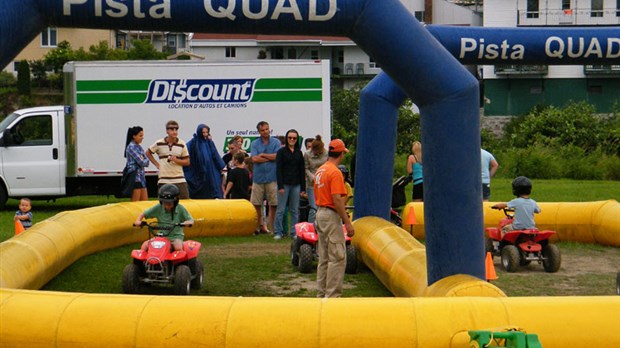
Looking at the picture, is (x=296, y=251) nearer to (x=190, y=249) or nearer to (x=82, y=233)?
(x=190, y=249)

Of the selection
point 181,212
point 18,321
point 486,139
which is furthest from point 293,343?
point 486,139

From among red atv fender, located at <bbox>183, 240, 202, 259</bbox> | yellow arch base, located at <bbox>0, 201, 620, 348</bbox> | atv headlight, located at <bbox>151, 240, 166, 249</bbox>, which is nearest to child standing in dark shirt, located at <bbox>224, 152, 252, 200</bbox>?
red atv fender, located at <bbox>183, 240, 202, 259</bbox>

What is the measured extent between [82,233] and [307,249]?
10.9 ft

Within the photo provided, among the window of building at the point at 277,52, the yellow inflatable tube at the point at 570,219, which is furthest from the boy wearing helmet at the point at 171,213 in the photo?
the window of building at the point at 277,52

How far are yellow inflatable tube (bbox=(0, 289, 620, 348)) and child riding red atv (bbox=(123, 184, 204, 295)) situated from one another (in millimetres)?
3970

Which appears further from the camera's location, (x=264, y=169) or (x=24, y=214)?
(x=264, y=169)

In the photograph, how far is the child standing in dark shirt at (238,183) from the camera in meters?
19.9

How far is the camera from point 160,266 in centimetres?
1234

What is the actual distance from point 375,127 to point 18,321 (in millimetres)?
8102

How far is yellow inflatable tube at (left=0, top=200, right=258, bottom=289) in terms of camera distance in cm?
1165

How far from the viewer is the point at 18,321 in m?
8.22

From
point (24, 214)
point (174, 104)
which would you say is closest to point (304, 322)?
point (24, 214)

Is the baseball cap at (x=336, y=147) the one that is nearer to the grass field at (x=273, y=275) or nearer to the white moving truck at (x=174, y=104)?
the grass field at (x=273, y=275)

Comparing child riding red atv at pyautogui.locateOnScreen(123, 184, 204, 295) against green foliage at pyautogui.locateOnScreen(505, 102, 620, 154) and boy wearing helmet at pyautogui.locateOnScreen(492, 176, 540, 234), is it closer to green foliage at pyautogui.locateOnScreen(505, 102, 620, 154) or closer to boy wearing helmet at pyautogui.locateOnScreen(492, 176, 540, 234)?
boy wearing helmet at pyautogui.locateOnScreen(492, 176, 540, 234)
